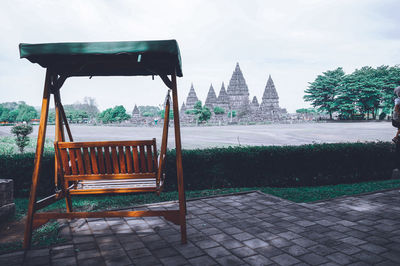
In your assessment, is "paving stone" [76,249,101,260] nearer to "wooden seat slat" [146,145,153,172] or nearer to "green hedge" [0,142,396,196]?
"wooden seat slat" [146,145,153,172]

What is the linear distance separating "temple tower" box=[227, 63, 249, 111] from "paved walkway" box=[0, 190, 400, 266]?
8233 cm

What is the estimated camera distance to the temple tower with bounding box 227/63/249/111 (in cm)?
8744

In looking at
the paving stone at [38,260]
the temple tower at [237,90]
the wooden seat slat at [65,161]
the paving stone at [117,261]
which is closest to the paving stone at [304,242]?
the paving stone at [117,261]

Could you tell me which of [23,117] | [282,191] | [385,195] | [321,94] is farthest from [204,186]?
[23,117]

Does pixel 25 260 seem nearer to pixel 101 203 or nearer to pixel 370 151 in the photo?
pixel 101 203

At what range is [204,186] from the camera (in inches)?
273

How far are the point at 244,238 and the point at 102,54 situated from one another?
279cm

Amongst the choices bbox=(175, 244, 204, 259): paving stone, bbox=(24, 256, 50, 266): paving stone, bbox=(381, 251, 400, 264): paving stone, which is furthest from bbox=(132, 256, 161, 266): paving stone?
bbox=(381, 251, 400, 264): paving stone

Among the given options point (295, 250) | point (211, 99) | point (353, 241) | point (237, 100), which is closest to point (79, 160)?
point (295, 250)

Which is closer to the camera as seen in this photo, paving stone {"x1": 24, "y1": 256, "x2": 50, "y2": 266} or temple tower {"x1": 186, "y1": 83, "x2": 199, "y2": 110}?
paving stone {"x1": 24, "y1": 256, "x2": 50, "y2": 266}

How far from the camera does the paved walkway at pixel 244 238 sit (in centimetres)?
307

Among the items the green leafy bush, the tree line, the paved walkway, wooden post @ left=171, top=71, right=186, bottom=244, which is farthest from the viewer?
the green leafy bush

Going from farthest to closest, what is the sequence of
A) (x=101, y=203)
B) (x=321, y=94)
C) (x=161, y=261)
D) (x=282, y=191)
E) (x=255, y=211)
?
(x=321, y=94) → (x=282, y=191) → (x=101, y=203) → (x=255, y=211) → (x=161, y=261)

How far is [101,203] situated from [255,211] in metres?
2.95
